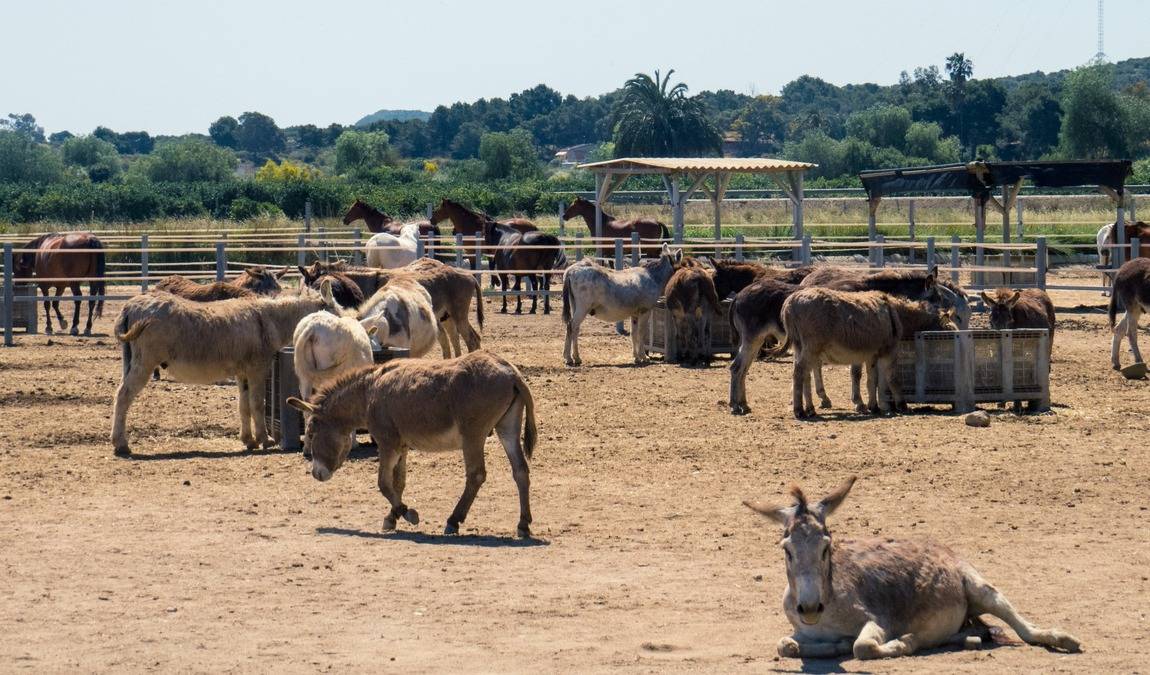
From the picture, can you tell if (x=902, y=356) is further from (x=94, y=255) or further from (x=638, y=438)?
(x=94, y=255)

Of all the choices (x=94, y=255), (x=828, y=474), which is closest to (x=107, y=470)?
(x=828, y=474)

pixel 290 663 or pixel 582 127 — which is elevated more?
pixel 582 127

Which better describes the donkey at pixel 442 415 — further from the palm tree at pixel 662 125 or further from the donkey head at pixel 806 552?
the palm tree at pixel 662 125

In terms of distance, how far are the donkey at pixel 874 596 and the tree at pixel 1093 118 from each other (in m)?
73.1

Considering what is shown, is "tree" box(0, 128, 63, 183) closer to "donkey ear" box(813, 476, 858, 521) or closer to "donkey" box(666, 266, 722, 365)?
"donkey" box(666, 266, 722, 365)

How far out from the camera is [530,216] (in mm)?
51781

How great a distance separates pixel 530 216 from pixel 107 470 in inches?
1556

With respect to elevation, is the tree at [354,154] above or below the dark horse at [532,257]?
above

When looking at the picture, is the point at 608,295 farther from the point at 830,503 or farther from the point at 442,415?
the point at 830,503

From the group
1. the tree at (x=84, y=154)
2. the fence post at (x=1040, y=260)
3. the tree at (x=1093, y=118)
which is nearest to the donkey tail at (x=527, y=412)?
the fence post at (x=1040, y=260)

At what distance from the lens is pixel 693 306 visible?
65.9 feet

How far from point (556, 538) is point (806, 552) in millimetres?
3228

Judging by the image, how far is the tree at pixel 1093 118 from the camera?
76375 millimetres

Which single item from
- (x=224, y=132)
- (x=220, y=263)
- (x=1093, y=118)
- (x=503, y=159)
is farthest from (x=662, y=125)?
(x=224, y=132)
